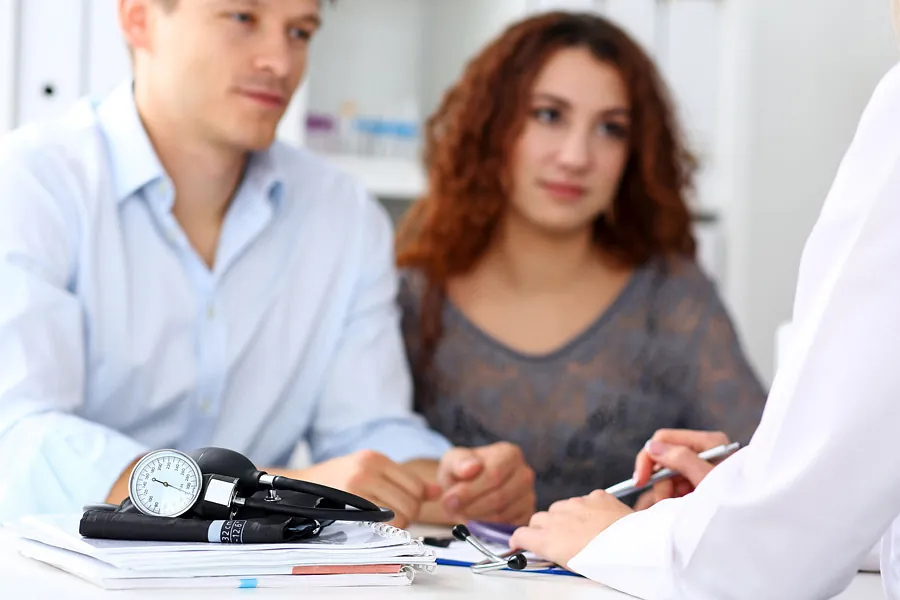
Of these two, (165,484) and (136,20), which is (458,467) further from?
(136,20)

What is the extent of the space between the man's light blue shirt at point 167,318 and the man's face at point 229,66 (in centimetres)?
9

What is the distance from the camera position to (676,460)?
3.52 ft

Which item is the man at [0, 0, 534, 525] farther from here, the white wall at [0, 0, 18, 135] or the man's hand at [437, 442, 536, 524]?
the white wall at [0, 0, 18, 135]

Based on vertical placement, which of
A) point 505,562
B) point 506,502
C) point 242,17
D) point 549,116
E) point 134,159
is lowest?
point 506,502

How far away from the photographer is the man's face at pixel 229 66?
1597mm

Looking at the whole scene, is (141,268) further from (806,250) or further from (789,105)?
(789,105)

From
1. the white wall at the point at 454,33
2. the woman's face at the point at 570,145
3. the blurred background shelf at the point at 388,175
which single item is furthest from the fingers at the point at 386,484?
the white wall at the point at 454,33

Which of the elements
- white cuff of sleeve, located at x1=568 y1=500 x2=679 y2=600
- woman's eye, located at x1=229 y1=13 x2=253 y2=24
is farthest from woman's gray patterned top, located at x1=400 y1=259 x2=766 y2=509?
white cuff of sleeve, located at x1=568 y1=500 x2=679 y2=600

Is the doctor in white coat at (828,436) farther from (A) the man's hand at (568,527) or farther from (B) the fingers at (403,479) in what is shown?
(B) the fingers at (403,479)

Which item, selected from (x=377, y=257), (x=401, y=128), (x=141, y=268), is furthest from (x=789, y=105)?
(x=141, y=268)

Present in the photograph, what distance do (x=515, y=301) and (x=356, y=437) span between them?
46cm

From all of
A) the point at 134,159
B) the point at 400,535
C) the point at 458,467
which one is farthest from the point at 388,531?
the point at 134,159

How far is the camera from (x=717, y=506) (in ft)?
2.38

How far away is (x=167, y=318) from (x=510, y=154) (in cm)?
75
